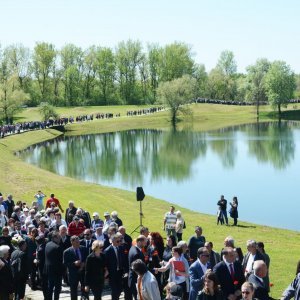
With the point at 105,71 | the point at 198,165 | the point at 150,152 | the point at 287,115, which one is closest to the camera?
the point at 198,165

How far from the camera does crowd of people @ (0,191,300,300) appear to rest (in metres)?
8.58

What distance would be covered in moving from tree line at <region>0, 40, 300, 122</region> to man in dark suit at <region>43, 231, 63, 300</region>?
100121 mm

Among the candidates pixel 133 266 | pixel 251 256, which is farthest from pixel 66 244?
pixel 251 256

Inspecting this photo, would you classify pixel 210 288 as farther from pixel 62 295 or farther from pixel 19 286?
pixel 62 295

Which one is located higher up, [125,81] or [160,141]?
[125,81]

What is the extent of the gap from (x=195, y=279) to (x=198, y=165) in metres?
40.6

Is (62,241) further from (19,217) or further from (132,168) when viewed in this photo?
(132,168)

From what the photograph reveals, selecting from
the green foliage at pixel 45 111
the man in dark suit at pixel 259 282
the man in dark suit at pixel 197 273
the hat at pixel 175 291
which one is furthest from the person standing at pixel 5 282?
the green foliage at pixel 45 111

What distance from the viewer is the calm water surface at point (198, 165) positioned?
3372 centimetres

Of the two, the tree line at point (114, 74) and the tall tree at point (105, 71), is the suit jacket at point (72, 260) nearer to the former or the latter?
the tree line at point (114, 74)

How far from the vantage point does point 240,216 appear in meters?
29.4

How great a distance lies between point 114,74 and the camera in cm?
12769

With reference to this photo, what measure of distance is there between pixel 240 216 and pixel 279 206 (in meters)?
3.60

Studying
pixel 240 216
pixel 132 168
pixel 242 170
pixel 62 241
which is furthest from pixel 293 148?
pixel 62 241
